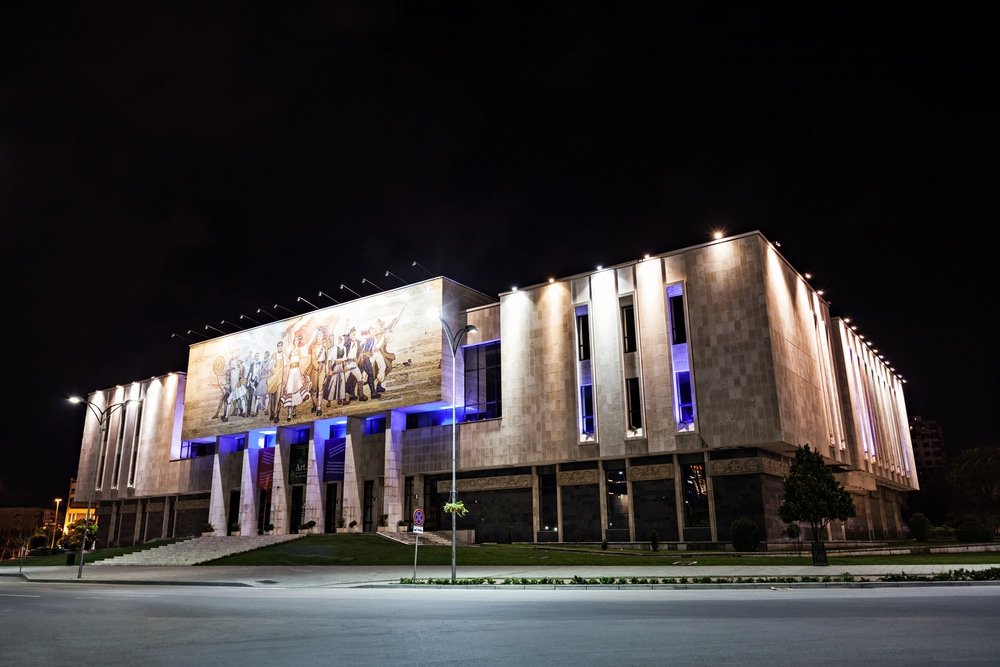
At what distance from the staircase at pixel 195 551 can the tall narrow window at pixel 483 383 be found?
60.2ft

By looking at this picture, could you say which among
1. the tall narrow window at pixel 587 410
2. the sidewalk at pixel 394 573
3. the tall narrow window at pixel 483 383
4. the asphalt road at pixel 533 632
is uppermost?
the tall narrow window at pixel 483 383

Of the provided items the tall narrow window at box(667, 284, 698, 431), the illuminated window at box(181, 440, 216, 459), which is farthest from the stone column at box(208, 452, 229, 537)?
the tall narrow window at box(667, 284, 698, 431)

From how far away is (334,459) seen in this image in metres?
63.1

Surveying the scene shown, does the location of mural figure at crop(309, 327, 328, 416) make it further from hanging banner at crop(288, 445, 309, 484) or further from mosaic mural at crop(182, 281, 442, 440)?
hanging banner at crop(288, 445, 309, 484)

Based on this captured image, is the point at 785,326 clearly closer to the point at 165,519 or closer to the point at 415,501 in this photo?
the point at 415,501

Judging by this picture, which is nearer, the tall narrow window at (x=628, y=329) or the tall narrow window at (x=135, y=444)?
the tall narrow window at (x=628, y=329)

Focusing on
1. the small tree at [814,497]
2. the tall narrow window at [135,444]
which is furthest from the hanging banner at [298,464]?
the small tree at [814,497]

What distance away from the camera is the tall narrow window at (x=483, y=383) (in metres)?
57.8

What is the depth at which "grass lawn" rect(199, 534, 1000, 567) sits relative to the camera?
31.7 metres

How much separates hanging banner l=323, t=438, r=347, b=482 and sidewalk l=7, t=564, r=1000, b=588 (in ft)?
62.8

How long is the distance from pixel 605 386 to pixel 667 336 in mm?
5836

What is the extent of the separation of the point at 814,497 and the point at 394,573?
20.1m

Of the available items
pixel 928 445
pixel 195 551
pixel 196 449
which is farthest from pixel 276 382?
pixel 928 445

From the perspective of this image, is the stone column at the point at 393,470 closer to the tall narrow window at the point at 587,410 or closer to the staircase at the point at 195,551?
the staircase at the point at 195,551
